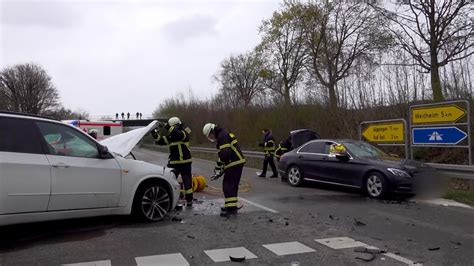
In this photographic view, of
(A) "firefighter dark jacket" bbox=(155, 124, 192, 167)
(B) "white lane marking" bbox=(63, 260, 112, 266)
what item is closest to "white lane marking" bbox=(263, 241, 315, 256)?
(B) "white lane marking" bbox=(63, 260, 112, 266)

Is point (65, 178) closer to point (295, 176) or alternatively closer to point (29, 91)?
point (295, 176)

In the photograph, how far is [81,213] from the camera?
21.5ft

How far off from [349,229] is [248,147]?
79.1ft

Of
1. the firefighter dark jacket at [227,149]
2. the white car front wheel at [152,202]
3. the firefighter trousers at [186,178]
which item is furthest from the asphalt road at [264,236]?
the firefighter dark jacket at [227,149]

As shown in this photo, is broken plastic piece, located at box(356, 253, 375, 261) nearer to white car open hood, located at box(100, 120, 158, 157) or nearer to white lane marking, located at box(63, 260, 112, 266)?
white lane marking, located at box(63, 260, 112, 266)

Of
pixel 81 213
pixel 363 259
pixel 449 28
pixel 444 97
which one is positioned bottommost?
pixel 363 259

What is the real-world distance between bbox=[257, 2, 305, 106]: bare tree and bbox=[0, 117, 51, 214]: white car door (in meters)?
30.3

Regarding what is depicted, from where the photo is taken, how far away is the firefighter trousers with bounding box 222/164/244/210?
8305 mm

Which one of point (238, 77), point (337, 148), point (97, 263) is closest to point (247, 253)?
point (97, 263)

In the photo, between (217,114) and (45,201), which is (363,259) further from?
(217,114)

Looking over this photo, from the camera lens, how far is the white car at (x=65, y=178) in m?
5.80

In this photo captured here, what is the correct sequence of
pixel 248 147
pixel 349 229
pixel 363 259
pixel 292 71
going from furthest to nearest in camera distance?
pixel 292 71 < pixel 248 147 < pixel 349 229 < pixel 363 259

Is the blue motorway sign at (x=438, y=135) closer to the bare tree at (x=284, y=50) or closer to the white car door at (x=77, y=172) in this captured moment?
the white car door at (x=77, y=172)

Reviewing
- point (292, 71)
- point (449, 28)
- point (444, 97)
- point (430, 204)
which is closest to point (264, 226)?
point (430, 204)
